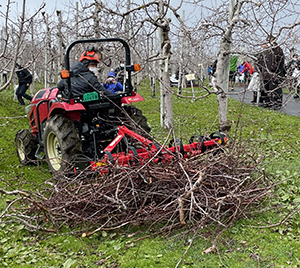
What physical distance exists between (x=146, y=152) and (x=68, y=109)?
4.27 feet

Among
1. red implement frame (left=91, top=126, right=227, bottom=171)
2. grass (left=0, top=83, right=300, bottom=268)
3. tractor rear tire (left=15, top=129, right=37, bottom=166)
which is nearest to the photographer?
grass (left=0, top=83, right=300, bottom=268)

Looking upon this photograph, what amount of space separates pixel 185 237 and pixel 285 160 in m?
3.48

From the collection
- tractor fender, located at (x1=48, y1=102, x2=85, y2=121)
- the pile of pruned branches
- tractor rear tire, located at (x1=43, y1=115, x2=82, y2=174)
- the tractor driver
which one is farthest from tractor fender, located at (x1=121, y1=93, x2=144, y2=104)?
the pile of pruned branches

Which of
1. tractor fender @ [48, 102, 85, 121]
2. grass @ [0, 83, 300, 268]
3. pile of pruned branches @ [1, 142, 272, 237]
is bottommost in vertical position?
grass @ [0, 83, 300, 268]

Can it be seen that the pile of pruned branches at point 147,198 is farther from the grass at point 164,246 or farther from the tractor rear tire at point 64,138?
the tractor rear tire at point 64,138

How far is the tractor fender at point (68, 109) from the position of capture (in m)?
5.39

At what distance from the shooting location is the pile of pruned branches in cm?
424

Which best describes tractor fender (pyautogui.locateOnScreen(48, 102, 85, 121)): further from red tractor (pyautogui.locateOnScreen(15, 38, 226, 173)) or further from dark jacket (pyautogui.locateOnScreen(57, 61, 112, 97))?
dark jacket (pyautogui.locateOnScreen(57, 61, 112, 97))

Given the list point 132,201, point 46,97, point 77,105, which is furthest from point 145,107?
point 132,201

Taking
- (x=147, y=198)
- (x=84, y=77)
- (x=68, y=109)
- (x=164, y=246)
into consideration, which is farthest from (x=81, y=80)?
(x=164, y=246)

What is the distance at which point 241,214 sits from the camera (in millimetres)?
4379

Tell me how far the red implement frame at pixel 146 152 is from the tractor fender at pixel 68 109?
70cm

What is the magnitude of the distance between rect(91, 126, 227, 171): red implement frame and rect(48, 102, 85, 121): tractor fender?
0.70m

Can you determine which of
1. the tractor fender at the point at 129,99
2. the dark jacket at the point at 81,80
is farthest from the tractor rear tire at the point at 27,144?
the tractor fender at the point at 129,99
